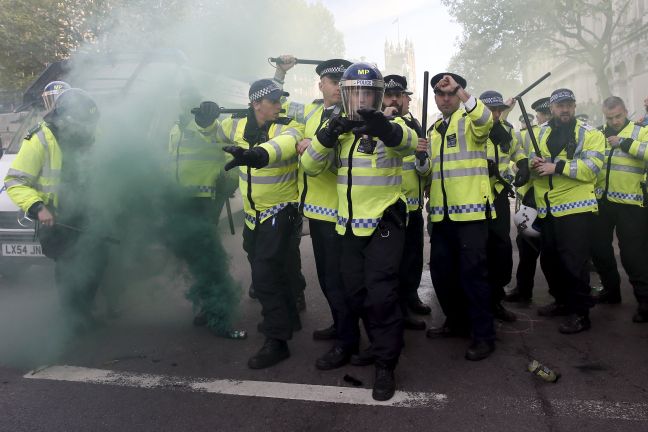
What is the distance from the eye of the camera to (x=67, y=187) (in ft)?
13.6

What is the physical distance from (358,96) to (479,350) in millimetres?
1996

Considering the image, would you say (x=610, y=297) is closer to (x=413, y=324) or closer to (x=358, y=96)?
(x=413, y=324)

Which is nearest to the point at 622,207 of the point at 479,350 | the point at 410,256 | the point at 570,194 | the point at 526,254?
the point at 570,194

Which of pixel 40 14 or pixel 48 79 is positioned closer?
pixel 48 79

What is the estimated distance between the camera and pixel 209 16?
8.34 m

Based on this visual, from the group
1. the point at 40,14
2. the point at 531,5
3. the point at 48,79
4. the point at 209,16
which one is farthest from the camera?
the point at 531,5

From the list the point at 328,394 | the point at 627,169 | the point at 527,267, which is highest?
the point at 627,169

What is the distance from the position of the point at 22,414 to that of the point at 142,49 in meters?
4.82

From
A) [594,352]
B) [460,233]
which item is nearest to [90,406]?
[460,233]

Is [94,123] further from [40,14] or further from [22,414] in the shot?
[40,14]

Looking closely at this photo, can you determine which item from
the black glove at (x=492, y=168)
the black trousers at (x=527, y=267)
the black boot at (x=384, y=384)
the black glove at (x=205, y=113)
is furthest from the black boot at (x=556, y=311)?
the black glove at (x=205, y=113)

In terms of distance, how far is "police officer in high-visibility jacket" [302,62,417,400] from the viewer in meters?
3.18

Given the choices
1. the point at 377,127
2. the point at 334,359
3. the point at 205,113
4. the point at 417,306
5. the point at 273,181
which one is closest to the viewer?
the point at 377,127

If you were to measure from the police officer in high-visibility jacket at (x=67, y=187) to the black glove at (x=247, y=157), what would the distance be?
161 cm
